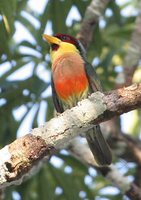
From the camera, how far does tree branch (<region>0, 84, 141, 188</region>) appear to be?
88.3 inches

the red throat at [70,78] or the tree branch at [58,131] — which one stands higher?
the red throat at [70,78]

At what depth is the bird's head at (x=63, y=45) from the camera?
3795 mm

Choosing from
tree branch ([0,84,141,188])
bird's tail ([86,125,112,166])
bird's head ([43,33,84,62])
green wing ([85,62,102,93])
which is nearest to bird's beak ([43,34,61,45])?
bird's head ([43,33,84,62])

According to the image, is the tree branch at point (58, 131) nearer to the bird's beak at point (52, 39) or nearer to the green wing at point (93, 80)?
the green wing at point (93, 80)

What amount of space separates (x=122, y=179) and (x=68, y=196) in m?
0.52

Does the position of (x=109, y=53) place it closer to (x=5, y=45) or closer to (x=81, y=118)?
(x=5, y=45)

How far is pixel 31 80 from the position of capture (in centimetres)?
424

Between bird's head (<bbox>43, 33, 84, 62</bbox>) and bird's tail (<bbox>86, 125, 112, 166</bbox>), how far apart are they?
68cm

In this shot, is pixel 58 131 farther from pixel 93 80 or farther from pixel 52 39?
pixel 52 39

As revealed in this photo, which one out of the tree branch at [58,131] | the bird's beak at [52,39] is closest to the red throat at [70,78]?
the bird's beak at [52,39]

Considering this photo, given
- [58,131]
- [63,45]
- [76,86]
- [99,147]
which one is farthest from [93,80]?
[58,131]

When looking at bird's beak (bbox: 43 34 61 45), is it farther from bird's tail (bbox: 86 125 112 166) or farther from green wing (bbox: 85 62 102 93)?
bird's tail (bbox: 86 125 112 166)

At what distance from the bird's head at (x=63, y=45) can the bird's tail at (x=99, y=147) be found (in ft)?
2.24

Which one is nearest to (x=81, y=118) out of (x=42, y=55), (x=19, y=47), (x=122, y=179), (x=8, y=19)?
(x=8, y=19)
